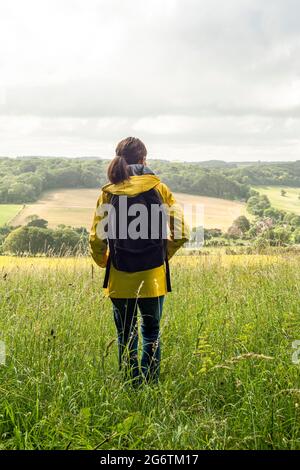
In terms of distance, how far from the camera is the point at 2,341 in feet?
12.5

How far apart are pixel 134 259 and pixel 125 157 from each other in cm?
80

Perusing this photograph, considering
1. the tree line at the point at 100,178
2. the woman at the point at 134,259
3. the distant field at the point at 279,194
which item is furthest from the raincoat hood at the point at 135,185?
the distant field at the point at 279,194

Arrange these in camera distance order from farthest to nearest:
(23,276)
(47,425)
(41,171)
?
(41,171) → (23,276) → (47,425)

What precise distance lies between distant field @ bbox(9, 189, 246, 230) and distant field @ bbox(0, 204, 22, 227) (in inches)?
23.9

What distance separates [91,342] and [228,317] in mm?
→ 1320

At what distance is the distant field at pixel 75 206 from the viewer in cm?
3528

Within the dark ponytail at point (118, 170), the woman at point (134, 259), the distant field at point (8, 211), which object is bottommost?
the distant field at point (8, 211)

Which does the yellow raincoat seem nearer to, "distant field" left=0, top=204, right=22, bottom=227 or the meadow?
the meadow

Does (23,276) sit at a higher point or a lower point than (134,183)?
lower

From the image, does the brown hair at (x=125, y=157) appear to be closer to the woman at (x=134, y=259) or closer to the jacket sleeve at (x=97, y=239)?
the woman at (x=134, y=259)

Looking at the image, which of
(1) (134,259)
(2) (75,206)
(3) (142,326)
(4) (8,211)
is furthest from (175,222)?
(4) (8,211)

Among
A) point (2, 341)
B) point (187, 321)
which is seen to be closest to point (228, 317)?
point (187, 321)

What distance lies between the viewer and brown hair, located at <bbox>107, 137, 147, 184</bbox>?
12.6 feet
